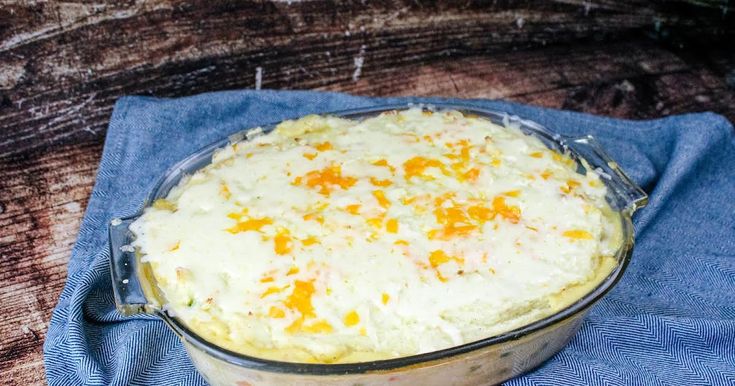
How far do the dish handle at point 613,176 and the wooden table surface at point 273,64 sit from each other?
0.87m

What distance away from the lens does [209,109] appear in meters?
2.44

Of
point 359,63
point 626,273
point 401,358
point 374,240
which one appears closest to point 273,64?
point 359,63

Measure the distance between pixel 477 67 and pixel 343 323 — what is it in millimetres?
1743

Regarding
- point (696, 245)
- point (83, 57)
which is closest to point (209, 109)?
point (83, 57)

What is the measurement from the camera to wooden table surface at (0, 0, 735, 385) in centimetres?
221

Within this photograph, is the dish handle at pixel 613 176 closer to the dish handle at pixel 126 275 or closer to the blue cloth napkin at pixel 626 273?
the blue cloth napkin at pixel 626 273

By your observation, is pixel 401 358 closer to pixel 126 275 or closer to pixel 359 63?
pixel 126 275

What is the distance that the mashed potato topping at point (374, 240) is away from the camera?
1458 mm

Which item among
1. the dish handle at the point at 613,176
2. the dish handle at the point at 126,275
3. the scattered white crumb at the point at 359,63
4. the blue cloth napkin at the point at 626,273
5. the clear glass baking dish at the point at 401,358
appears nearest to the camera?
the clear glass baking dish at the point at 401,358

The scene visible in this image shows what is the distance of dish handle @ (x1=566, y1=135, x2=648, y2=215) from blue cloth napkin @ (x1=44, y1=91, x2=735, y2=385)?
25 cm

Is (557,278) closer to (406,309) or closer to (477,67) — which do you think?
(406,309)

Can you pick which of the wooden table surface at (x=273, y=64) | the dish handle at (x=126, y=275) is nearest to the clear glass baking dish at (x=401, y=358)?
the dish handle at (x=126, y=275)

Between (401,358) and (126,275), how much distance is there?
24.0 inches

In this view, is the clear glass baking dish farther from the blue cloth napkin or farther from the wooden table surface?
the wooden table surface
